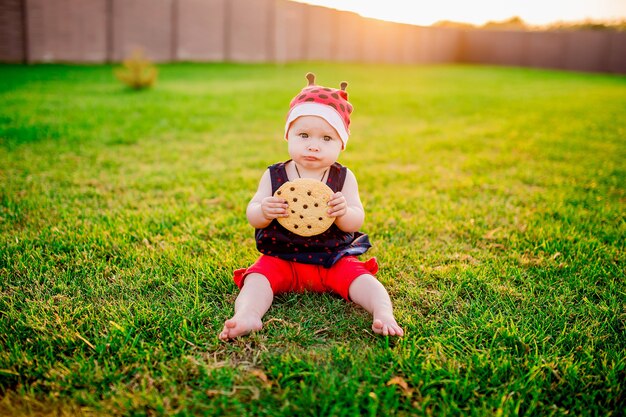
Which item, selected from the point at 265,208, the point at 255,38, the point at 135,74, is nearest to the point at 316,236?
the point at 265,208

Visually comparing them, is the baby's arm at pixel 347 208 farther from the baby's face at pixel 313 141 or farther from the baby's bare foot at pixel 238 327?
the baby's bare foot at pixel 238 327

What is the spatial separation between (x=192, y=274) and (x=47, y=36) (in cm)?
1348

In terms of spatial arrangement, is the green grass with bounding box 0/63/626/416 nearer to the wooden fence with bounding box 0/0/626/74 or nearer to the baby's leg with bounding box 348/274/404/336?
the baby's leg with bounding box 348/274/404/336

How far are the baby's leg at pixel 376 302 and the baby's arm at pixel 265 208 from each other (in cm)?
45

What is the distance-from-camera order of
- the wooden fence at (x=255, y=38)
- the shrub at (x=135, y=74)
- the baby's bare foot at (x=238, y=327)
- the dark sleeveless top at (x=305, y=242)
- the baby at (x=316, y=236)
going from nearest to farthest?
the baby's bare foot at (x=238, y=327) → the baby at (x=316, y=236) → the dark sleeveless top at (x=305, y=242) → the shrub at (x=135, y=74) → the wooden fence at (x=255, y=38)

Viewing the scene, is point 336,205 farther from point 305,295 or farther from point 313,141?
point 305,295

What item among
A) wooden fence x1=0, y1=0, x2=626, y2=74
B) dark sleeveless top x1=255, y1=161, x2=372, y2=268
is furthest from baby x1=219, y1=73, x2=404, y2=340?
wooden fence x1=0, y1=0, x2=626, y2=74

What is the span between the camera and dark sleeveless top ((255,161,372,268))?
2.18m

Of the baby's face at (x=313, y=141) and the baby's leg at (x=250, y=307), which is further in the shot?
the baby's face at (x=313, y=141)

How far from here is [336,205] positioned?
207 cm

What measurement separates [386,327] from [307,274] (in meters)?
0.50

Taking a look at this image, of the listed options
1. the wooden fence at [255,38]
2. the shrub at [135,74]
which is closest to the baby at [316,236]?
the shrub at [135,74]

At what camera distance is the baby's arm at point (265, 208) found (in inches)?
81.0

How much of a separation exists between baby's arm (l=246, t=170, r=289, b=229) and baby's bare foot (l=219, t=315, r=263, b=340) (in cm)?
46
